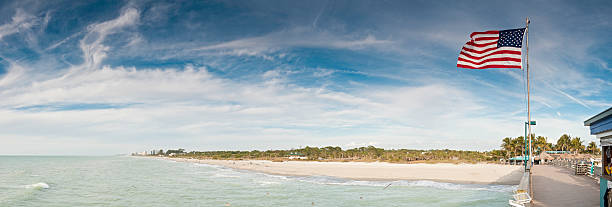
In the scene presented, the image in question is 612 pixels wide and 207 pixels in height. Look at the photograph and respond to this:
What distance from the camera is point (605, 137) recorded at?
10.4m

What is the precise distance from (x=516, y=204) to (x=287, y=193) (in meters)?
14.7

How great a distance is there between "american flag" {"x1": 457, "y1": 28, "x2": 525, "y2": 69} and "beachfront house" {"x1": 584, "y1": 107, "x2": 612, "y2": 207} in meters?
2.58

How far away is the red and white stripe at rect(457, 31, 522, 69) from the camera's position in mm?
11680

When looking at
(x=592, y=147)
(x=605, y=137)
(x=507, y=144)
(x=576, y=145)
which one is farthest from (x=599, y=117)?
(x=592, y=147)

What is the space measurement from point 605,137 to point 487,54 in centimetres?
389

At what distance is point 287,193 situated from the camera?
81.0ft

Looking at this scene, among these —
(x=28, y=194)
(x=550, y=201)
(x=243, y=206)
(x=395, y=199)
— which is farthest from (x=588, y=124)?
(x=28, y=194)

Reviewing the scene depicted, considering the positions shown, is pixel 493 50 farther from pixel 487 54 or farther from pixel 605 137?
pixel 605 137

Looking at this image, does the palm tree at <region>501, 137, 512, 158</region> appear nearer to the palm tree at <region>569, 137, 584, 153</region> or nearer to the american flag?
the palm tree at <region>569, 137, 584, 153</region>

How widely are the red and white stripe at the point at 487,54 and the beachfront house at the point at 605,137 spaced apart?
256cm

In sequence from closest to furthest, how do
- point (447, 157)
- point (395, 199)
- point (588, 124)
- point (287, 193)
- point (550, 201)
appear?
point (588, 124) < point (550, 201) < point (395, 199) < point (287, 193) < point (447, 157)

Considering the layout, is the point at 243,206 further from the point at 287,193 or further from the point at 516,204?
the point at 516,204

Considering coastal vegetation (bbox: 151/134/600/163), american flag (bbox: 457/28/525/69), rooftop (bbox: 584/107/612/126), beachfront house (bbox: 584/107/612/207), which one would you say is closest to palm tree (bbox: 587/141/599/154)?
coastal vegetation (bbox: 151/134/600/163)

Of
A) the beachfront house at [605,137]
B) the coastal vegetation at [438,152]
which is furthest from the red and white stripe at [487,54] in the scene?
the coastal vegetation at [438,152]
